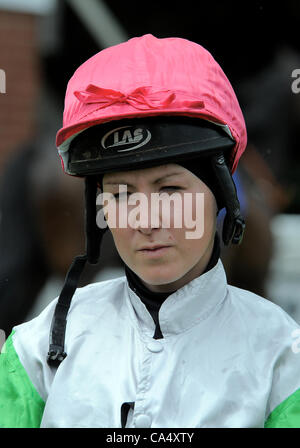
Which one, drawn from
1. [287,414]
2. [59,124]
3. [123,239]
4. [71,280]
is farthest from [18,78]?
[287,414]

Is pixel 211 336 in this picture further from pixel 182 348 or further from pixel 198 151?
pixel 198 151

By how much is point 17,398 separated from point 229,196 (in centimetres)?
72

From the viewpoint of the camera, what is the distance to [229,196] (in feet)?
5.38

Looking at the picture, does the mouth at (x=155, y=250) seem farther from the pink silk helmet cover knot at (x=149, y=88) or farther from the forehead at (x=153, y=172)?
the pink silk helmet cover knot at (x=149, y=88)

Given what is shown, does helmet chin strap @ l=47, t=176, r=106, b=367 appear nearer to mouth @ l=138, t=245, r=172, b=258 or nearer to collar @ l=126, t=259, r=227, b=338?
collar @ l=126, t=259, r=227, b=338

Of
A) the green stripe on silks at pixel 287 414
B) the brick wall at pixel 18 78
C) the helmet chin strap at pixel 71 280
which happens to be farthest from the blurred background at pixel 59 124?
the green stripe on silks at pixel 287 414

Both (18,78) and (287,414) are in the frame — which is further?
(18,78)

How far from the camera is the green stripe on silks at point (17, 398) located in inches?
63.5

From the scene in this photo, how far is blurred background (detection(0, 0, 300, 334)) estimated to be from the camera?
114 inches

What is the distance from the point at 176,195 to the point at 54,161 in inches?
61.9

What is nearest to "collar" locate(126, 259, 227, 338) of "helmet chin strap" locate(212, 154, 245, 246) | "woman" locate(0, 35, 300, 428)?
"woman" locate(0, 35, 300, 428)

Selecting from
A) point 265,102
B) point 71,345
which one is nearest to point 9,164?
point 265,102

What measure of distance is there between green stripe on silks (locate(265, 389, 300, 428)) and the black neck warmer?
33cm

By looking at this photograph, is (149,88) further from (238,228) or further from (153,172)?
(238,228)
